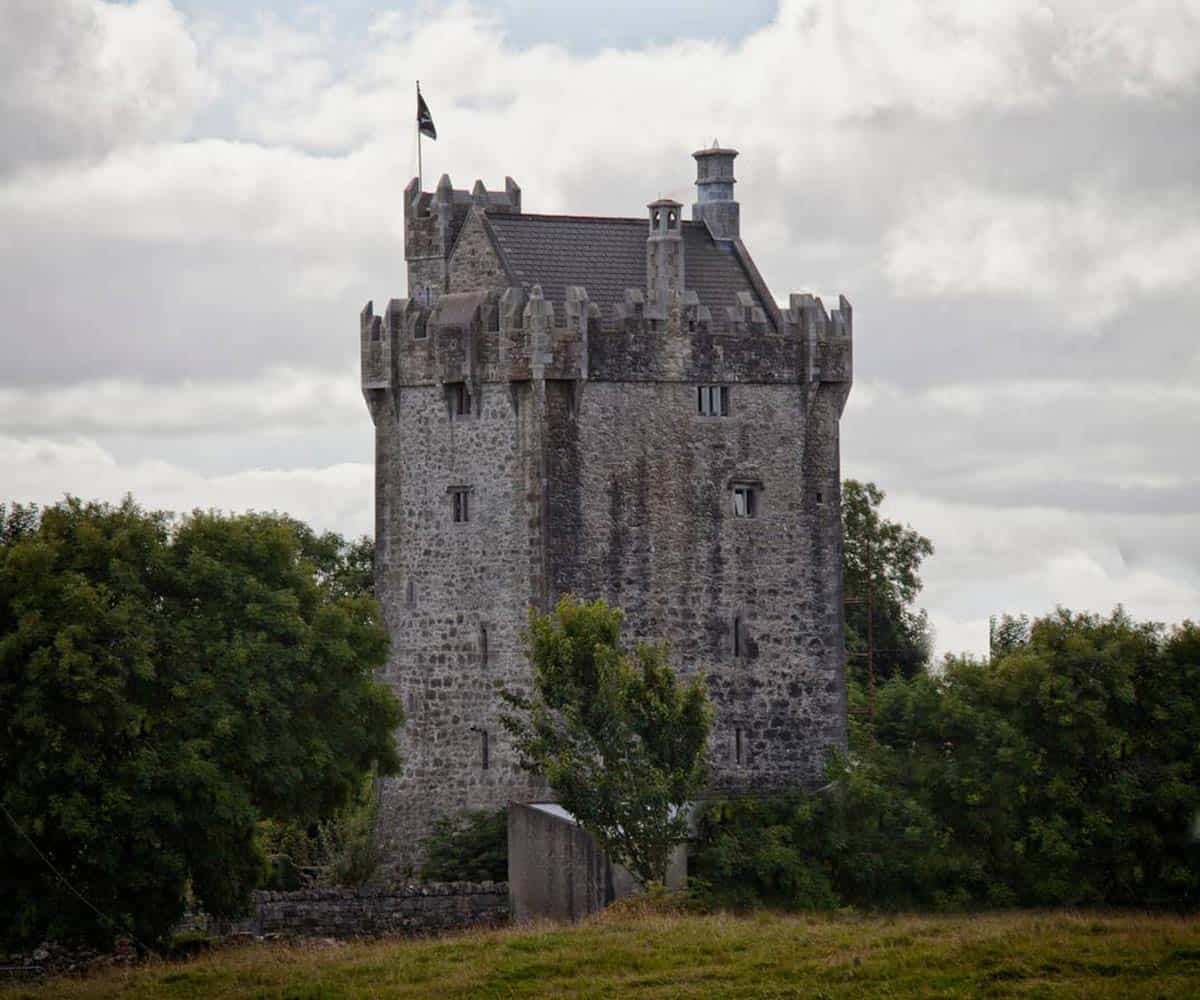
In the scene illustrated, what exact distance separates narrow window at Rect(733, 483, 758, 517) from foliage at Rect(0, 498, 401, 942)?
13.4 metres

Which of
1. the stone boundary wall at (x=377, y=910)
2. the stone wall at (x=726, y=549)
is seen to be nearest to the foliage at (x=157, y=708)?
the stone boundary wall at (x=377, y=910)

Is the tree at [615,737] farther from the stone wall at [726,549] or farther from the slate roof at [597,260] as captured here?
the slate roof at [597,260]

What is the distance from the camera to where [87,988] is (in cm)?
5631

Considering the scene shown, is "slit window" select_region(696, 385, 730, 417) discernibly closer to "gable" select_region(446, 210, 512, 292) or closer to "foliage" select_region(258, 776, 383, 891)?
"gable" select_region(446, 210, 512, 292)

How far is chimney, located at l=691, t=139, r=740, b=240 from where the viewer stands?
3201 inches

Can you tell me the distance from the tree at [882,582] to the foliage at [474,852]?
27948 millimetres

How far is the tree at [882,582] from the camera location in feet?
332

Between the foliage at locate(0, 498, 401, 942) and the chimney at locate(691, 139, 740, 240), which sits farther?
the chimney at locate(691, 139, 740, 240)

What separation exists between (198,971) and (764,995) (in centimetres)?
1113

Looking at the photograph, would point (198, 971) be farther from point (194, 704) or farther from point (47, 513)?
point (47, 513)

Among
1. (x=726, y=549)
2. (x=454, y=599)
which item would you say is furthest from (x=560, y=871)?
(x=726, y=549)

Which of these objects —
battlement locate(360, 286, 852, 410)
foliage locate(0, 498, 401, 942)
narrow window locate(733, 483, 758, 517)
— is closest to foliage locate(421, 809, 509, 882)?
foliage locate(0, 498, 401, 942)

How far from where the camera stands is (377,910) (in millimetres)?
68625

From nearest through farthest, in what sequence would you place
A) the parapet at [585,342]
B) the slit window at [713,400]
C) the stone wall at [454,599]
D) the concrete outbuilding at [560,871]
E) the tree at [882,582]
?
the concrete outbuilding at [560,871], the stone wall at [454,599], the parapet at [585,342], the slit window at [713,400], the tree at [882,582]
